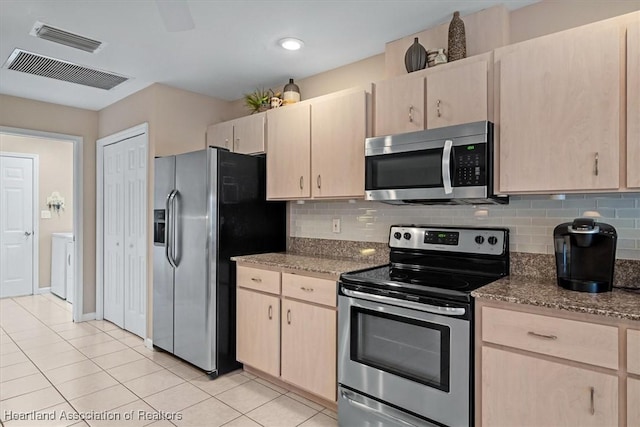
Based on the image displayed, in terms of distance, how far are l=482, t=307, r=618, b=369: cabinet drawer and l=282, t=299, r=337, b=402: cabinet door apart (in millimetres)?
957

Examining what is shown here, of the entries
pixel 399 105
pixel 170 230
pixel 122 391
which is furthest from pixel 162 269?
pixel 399 105

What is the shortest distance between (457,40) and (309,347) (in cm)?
209

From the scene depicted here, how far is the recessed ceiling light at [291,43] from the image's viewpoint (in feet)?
8.84

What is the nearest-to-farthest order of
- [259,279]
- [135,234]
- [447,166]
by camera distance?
[447,166], [259,279], [135,234]

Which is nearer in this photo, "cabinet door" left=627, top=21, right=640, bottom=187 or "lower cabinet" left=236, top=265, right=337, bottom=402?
"cabinet door" left=627, top=21, right=640, bottom=187

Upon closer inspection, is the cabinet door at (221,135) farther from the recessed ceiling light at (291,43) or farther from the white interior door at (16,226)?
the white interior door at (16,226)

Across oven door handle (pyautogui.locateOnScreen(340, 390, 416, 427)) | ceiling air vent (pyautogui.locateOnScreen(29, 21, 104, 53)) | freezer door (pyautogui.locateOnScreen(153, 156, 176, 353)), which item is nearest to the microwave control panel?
oven door handle (pyautogui.locateOnScreen(340, 390, 416, 427))

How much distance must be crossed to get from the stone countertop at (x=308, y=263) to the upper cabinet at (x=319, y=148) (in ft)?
1.56

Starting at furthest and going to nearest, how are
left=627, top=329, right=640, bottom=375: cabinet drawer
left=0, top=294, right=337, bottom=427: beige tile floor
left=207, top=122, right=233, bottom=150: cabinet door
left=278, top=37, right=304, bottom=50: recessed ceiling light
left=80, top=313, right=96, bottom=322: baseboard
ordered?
left=80, top=313, right=96, bottom=322: baseboard
left=207, top=122, right=233, bottom=150: cabinet door
left=278, top=37, right=304, bottom=50: recessed ceiling light
left=0, top=294, right=337, bottom=427: beige tile floor
left=627, top=329, right=640, bottom=375: cabinet drawer

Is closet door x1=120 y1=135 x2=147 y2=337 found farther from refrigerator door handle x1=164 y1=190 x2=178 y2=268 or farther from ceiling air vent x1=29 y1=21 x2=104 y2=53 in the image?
ceiling air vent x1=29 y1=21 x2=104 y2=53

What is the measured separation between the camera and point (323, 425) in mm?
2299

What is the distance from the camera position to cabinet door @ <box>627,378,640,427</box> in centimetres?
142

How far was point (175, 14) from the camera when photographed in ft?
5.93

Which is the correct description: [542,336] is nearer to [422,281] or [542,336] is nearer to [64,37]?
[422,281]
